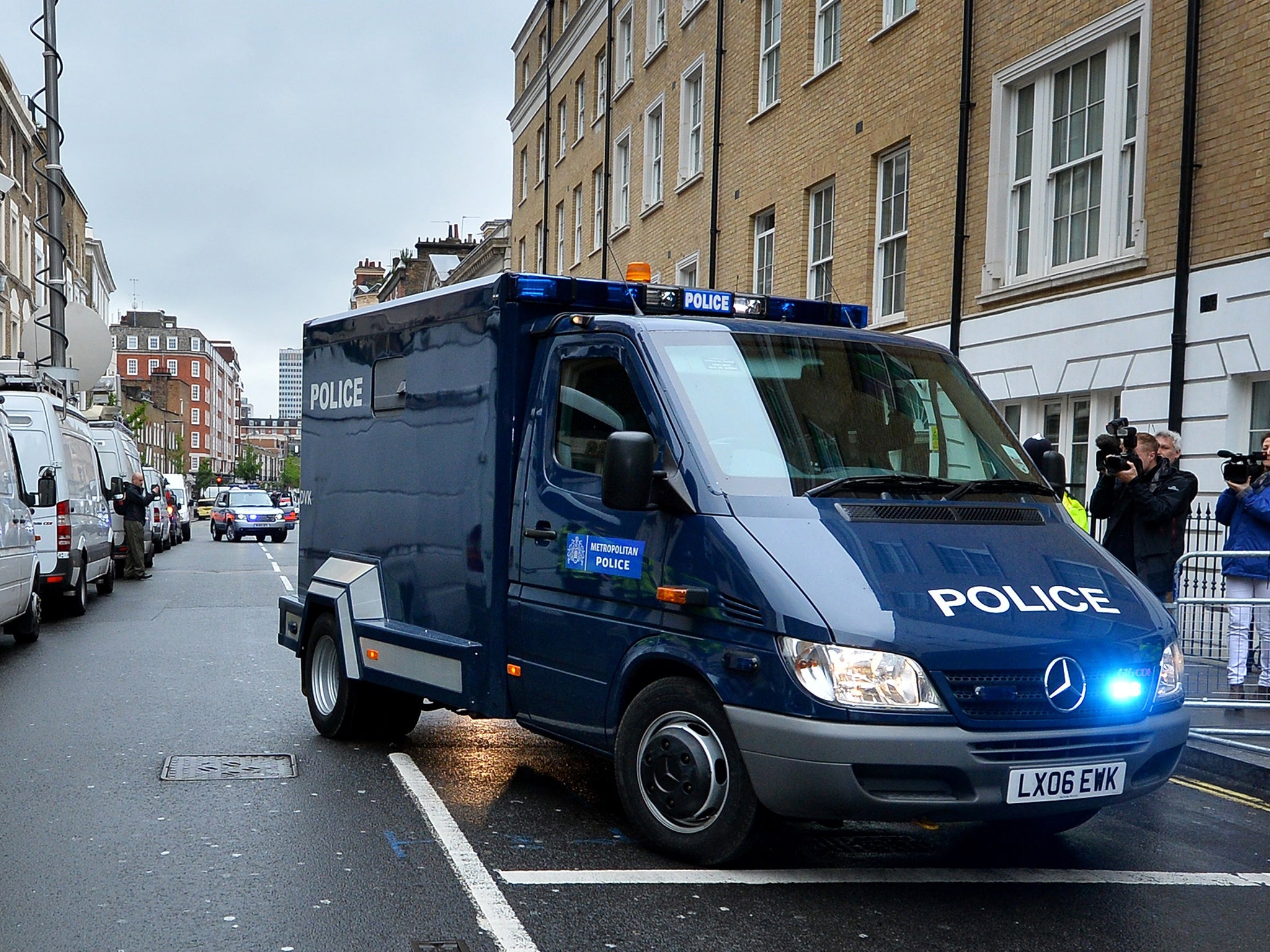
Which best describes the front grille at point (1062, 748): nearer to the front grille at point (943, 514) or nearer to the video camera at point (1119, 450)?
the front grille at point (943, 514)

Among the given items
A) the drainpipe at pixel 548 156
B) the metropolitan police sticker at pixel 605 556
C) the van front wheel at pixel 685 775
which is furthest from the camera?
the drainpipe at pixel 548 156

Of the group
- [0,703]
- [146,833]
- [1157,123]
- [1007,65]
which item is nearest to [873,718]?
[146,833]

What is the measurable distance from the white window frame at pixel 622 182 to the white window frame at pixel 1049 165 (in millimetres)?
14321

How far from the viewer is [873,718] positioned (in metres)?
4.45

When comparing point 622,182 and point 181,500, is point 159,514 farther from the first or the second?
point 181,500

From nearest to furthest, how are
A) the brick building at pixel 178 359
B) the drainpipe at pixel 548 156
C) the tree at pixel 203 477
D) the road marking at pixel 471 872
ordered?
the road marking at pixel 471 872 < the drainpipe at pixel 548 156 < the tree at pixel 203 477 < the brick building at pixel 178 359

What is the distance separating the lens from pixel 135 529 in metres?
21.9

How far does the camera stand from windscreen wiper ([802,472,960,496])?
5.14 metres

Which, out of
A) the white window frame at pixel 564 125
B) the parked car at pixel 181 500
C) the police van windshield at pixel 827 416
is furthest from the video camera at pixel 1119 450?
the parked car at pixel 181 500

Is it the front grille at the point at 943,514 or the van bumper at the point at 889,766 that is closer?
the van bumper at the point at 889,766

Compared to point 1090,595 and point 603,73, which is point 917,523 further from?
point 603,73

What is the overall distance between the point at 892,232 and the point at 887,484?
12.6 metres

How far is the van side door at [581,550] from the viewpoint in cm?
532

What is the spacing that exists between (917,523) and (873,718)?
0.93 metres
